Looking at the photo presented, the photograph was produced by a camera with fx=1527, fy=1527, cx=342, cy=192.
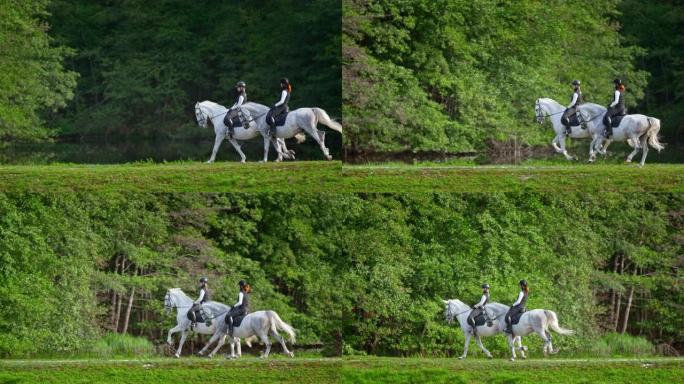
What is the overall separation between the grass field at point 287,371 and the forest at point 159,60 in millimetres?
9018

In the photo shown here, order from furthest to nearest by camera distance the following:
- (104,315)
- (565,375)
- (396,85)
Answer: (396,85) < (104,315) < (565,375)

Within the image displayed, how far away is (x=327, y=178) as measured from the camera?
31531 mm

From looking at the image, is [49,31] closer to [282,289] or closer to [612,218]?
[282,289]

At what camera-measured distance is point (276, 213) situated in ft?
107

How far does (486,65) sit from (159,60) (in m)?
8.14

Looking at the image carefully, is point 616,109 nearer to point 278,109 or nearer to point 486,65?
point 278,109

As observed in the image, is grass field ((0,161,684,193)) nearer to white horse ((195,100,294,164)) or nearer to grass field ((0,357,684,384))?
white horse ((195,100,294,164))

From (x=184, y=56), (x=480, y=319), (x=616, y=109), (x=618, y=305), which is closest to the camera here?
(x=480, y=319)

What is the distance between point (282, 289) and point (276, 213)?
176 centimetres

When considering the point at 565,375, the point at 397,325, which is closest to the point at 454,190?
the point at 397,325

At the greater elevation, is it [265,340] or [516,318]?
[516,318]

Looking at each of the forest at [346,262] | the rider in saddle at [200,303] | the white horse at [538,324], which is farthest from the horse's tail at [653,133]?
the rider in saddle at [200,303]

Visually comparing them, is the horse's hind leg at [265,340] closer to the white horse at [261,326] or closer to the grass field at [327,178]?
the white horse at [261,326]

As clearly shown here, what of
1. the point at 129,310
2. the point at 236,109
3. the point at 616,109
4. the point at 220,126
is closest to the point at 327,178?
the point at 220,126
